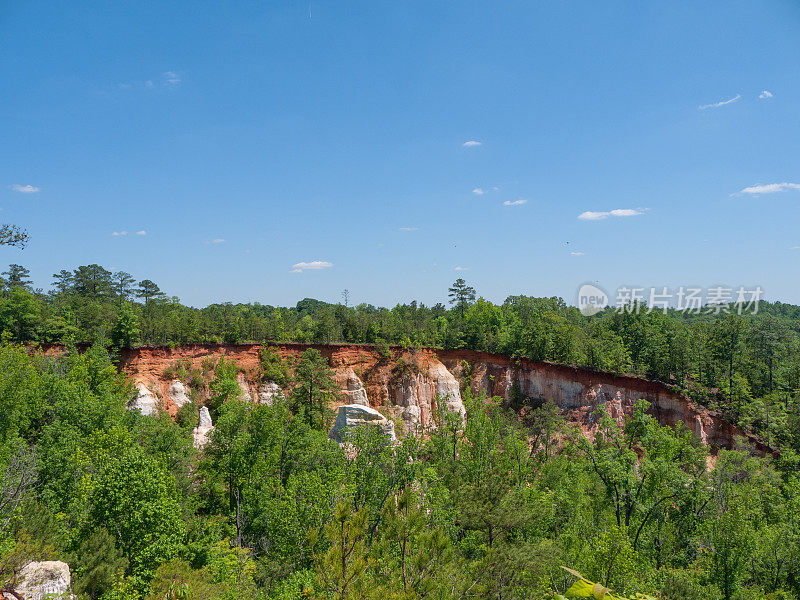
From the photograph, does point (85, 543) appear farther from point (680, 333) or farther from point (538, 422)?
point (680, 333)

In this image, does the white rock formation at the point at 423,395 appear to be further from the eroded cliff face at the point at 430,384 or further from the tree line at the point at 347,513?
the tree line at the point at 347,513

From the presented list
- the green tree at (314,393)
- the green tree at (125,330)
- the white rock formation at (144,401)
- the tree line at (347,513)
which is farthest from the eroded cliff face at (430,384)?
the tree line at (347,513)

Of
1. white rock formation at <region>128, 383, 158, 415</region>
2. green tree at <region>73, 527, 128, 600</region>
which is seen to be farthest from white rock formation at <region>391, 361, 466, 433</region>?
green tree at <region>73, 527, 128, 600</region>

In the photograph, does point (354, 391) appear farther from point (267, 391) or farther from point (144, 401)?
point (144, 401)

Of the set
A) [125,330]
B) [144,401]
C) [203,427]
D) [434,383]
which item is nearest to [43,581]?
[203,427]

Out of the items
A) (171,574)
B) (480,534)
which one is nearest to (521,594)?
(480,534)

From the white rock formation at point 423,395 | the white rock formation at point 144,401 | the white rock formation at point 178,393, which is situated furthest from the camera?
the white rock formation at point 423,395

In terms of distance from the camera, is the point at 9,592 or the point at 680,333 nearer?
the point at 9,592

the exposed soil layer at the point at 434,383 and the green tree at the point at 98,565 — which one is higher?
the exposed soil layer at the point at 434,383
